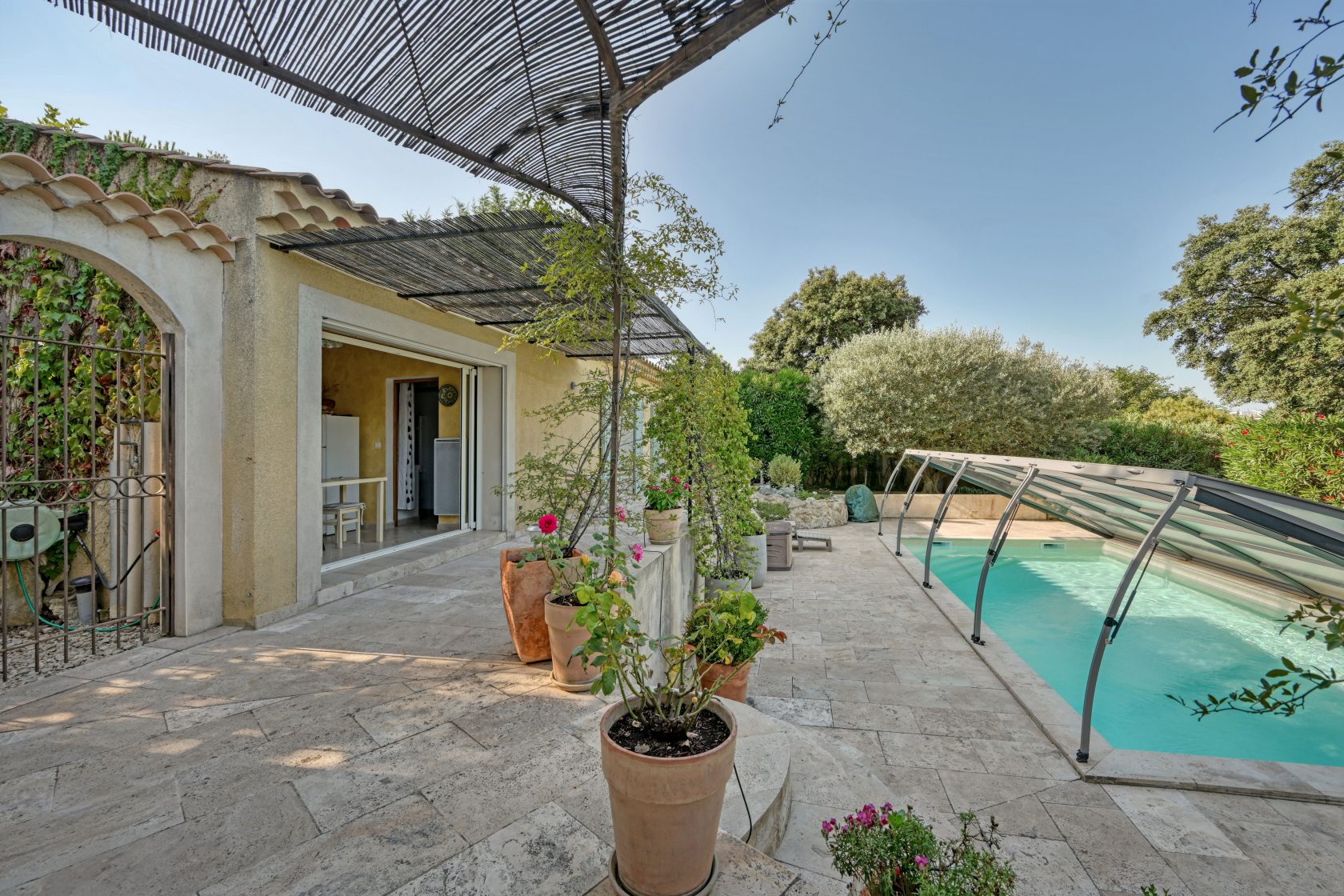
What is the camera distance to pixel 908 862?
1597 mm

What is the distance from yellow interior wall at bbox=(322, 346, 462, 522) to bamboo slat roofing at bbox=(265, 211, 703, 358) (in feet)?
8.70

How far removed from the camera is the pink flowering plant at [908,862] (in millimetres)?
1446

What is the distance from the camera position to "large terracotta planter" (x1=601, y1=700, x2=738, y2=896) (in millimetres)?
1533

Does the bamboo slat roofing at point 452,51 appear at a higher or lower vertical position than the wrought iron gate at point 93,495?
higher

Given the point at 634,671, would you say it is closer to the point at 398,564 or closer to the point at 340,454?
the point at 398,564

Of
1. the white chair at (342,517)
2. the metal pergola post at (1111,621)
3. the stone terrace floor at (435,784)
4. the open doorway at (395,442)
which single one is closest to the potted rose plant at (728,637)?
the stone terrace floor at (435,784)

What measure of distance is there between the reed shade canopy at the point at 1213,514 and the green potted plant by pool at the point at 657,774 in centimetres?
142

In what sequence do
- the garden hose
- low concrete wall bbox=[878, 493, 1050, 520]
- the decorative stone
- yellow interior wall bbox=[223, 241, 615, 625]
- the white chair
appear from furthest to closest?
low concrete wall bbox=[878, 493, 1050, 520] → the decorative stone → the white chair → yellow interior wall bbox=[223, 241, 615, 625] → the garden hose

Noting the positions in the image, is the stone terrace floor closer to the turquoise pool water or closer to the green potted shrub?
the turquoise pool water

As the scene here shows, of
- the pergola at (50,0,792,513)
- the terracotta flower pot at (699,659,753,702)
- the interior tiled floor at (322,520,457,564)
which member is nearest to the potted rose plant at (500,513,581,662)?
the terracotta flower pot at (699,659,753,702)

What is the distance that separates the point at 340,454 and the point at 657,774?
7720 mm

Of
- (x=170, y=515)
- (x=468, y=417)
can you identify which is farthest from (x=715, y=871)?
(x=468, y=417)

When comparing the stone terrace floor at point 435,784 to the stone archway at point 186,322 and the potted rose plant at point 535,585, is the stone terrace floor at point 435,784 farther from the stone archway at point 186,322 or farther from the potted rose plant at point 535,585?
the stone archway at point 186,322

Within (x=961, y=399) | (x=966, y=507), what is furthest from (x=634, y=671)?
(x=966, y=507)
